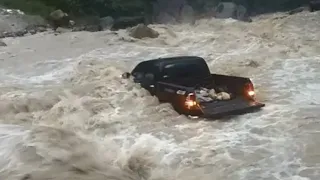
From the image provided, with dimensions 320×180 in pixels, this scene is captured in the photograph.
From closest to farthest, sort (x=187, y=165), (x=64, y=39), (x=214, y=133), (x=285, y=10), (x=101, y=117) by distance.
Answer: (x=187, y=165), (x=214, y=133), (x=101, y=117), (x=64, y=39), (x=285, y=10)

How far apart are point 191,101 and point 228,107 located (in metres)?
0.84

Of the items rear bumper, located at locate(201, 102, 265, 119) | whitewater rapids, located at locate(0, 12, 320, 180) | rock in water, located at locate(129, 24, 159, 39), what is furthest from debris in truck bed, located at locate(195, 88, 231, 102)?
rock in water, located at locate(129, 24, 159, 39)

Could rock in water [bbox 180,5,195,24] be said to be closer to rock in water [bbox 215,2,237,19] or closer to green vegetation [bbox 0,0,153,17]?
rock in water [bbox 215,2,237,19]

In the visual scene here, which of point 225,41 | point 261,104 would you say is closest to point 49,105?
point 261,104

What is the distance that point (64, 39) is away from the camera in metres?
25.0

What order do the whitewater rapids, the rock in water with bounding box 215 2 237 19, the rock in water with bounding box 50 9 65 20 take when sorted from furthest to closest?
the rock in water with bounding box 215 2 237 19, the rock in water with bounding box 50 9 65 20, the whitewater rapids

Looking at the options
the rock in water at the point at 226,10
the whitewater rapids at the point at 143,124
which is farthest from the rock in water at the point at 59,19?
the whitewater rapids at the point at 143,124

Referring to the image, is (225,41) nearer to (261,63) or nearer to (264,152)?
(261,63)

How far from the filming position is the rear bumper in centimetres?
1100

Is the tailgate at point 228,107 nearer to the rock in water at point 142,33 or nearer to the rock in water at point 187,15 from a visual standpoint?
the rock in water at point 142,33

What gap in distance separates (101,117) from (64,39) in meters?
14.0

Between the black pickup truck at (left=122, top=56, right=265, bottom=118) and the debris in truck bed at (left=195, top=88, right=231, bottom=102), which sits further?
the debris in truck bed at (left=195, top=88, right=231, bottom=102)

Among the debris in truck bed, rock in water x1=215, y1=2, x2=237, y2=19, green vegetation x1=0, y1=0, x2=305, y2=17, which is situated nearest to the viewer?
the debris in truck bed

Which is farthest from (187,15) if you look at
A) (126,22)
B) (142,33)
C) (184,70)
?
(184,70)
